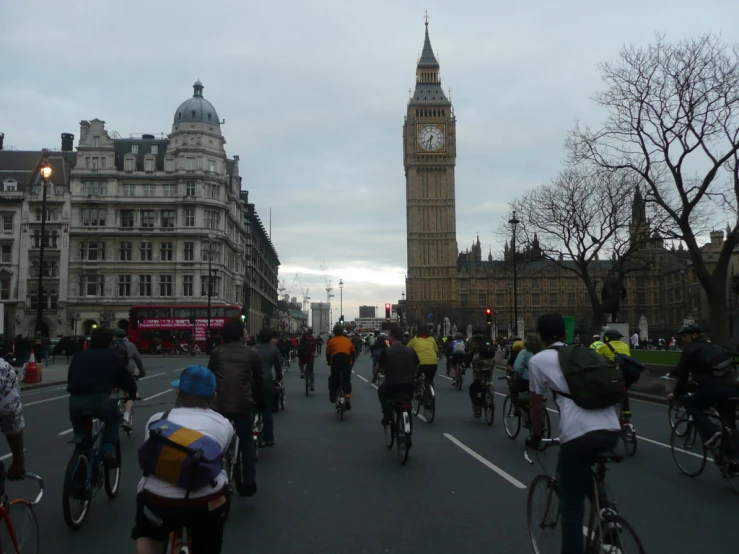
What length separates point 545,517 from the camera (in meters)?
5.09

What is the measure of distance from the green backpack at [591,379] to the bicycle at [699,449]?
14.9ft

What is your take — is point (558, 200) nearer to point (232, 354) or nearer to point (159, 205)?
point (232, 354)

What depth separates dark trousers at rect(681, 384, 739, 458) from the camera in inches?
314

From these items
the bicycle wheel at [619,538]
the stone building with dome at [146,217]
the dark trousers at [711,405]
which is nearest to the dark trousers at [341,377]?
the dark trousers at [711,405]

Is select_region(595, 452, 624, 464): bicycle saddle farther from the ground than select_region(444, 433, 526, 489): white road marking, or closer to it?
farther from the ground

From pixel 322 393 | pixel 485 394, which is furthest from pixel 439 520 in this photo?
pixel 322 393

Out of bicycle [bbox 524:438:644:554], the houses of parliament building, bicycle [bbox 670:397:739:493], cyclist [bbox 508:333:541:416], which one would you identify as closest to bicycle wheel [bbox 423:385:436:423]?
cyclist [bbox 508:333:541:416]

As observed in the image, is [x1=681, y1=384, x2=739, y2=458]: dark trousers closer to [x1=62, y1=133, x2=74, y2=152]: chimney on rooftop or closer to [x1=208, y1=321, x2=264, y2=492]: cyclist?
[x1=208, y1=321, x2=264, y2=492]: cyclist

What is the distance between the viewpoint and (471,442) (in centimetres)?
1144

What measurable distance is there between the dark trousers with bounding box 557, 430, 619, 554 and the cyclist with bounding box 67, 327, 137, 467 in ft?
15.1

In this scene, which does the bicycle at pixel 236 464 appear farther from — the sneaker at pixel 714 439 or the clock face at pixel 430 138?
the clock face at pixel 430 138

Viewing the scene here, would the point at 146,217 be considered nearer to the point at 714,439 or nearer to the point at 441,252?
the point at 714,439

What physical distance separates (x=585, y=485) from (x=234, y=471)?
14.4 ft

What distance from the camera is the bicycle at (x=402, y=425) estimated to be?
9555 millimetres
